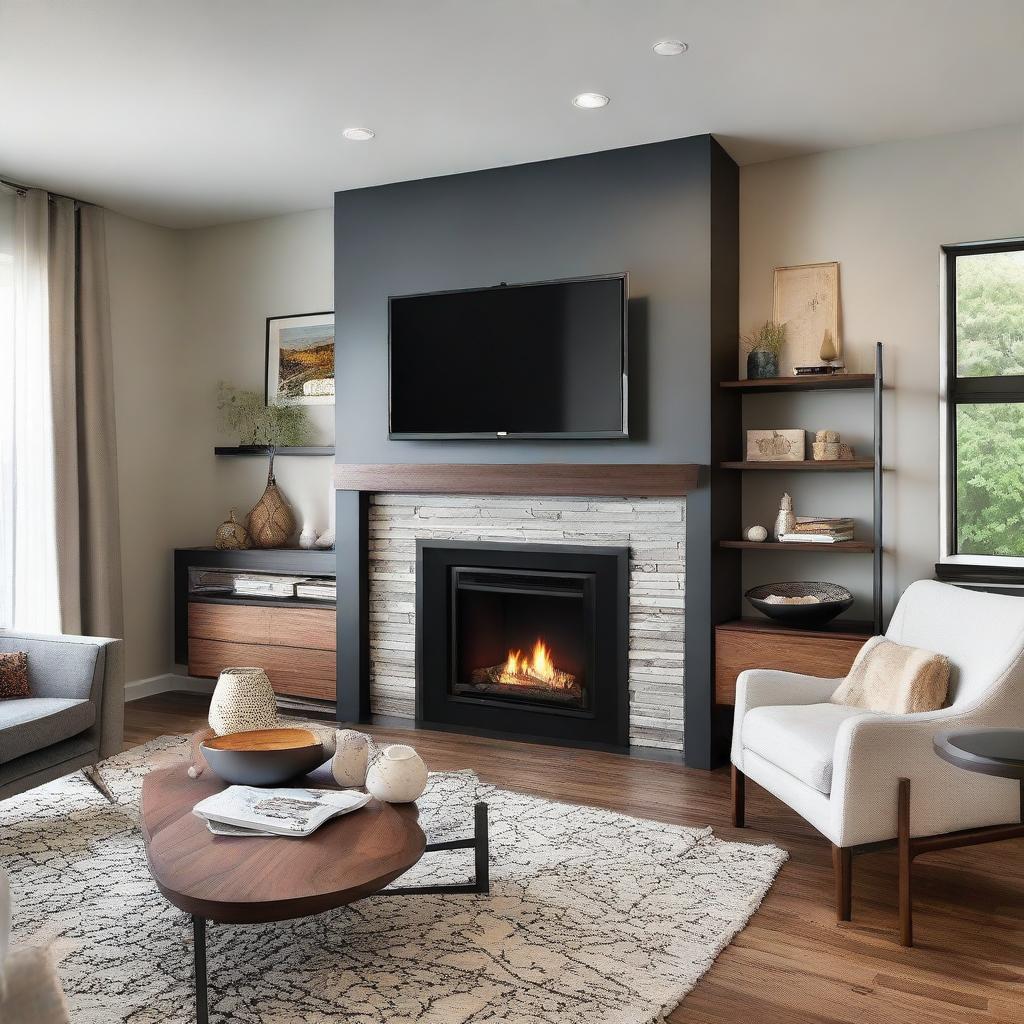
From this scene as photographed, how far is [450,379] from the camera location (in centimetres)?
454

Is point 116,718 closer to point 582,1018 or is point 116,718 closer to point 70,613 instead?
point 70,613

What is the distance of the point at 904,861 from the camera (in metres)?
2.59

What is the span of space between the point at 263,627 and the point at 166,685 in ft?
3.05

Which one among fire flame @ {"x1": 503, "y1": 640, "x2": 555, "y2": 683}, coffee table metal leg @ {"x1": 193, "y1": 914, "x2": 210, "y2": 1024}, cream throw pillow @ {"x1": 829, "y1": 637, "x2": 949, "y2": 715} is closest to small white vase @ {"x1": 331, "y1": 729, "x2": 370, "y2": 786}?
coffee table metal leg @ {"x1": 193, "y1": 914, "x2": 210, "y2": 1024}

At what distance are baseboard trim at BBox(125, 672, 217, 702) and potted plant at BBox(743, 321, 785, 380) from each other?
10.7 feet

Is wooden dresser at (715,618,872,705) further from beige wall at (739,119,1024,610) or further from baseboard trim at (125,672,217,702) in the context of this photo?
baseboard trim at (125,672,217,702)

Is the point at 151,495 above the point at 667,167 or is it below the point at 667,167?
below

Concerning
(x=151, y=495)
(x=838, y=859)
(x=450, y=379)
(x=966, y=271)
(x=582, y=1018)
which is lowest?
(x=582, y=1018)

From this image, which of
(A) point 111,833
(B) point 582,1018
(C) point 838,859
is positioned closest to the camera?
(B) point 582,1018

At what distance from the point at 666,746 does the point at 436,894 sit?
1.69m

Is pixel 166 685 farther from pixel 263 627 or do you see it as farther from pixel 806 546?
pixel 806 546

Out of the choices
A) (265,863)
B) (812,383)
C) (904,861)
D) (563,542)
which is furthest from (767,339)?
(265,863)

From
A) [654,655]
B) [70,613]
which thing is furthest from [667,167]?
[70,613]

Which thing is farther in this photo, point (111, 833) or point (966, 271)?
point (966, 271)
